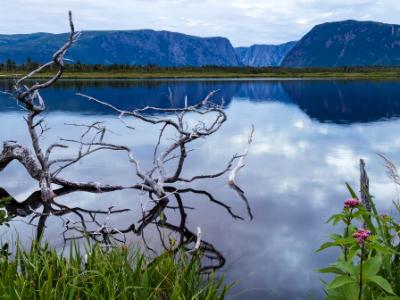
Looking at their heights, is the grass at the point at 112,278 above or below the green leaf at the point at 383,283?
below

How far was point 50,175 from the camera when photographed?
69.0 feet

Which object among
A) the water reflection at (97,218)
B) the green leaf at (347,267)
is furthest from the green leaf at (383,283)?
the water reflection at (97,218)

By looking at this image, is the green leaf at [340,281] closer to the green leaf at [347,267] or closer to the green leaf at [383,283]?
the green leaf at [347,267]

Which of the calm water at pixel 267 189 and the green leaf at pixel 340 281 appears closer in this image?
the green leaf at pixel 340 281

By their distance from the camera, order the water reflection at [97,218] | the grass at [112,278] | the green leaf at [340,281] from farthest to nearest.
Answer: the water reflection at [97,218]
the grass at [112,278]
the green leaf at [340,281]

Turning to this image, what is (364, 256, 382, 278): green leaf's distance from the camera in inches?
167

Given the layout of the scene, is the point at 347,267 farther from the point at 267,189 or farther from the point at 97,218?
the point at 267,189

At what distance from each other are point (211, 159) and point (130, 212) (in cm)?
1364

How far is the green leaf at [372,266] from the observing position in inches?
167

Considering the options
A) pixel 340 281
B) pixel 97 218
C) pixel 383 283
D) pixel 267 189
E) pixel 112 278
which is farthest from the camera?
Answer: pixel 267 189

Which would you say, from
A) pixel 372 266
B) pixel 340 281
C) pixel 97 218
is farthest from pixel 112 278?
pixel 97 218

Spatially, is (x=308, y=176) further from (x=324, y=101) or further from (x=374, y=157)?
(x=324, y=101)

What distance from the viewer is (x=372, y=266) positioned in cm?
430

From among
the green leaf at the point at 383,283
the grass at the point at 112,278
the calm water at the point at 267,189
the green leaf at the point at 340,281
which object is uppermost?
the green leaf at the point at 383,283
